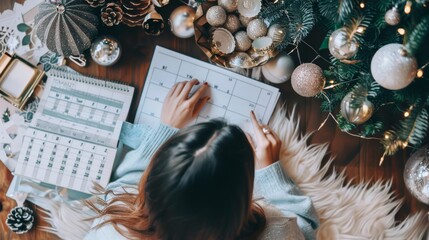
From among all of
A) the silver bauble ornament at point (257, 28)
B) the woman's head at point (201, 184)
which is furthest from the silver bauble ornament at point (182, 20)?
the woman's head at point (201, 184)

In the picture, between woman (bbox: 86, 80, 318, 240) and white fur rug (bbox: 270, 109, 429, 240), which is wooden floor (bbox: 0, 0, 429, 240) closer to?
white fur rug (bbox: 270, 109, 429, 240)

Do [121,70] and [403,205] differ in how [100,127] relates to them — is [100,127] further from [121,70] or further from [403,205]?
[403,205]

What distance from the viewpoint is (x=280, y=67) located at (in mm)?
1029

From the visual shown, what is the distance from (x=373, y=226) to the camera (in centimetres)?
109

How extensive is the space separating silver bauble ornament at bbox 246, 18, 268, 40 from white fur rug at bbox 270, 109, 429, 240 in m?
0.19

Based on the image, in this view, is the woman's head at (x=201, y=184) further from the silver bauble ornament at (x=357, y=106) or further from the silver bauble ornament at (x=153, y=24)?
the silver bauble ornament at (x=153, y=24)

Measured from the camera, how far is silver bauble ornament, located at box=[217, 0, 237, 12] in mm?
1003

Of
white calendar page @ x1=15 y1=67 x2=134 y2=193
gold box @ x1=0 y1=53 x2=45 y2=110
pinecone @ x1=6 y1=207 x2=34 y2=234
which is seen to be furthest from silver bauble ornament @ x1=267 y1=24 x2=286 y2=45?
pinecone @ x1=6 y1=207 x2=34 y2=234

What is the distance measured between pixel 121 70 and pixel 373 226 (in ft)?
2.14

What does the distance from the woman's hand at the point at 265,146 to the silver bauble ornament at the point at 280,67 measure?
10 centimetres

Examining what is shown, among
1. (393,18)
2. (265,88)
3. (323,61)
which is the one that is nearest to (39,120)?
(265,88)

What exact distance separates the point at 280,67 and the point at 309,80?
87 millimetres

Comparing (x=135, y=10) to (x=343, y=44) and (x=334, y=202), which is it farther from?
(x=334, y=202)

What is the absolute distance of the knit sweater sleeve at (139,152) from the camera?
103cm
